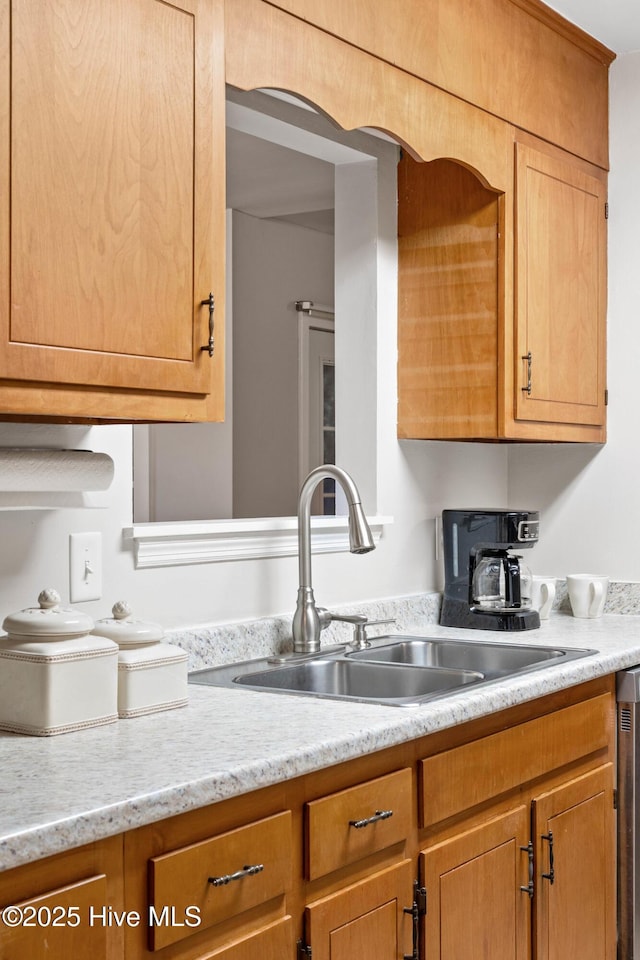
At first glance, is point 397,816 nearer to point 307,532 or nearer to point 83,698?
point 83,698

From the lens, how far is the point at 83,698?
1.63 m

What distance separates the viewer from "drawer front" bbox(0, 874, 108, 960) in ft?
3.90

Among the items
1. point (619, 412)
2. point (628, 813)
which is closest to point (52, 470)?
point (628, 813)

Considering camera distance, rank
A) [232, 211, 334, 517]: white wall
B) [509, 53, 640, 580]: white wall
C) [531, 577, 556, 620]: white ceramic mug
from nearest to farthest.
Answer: [531, 577, 556, 620]: white ceramic mug < [509, 53, 640, 580]: white wall < [232, 211, 334, 517]: white wall

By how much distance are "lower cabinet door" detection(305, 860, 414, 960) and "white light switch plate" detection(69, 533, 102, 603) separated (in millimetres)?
719

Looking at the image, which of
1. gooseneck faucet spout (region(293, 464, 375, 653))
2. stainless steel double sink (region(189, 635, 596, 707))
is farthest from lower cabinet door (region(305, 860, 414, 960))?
gooseneck faucet spout (region(293, 464, 375, 653))

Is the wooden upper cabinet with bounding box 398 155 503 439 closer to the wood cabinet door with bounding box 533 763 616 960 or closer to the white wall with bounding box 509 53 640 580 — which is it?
the white wall with bounding box 509 53 640 580

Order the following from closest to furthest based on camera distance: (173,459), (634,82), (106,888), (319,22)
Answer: (106,888) < (319,22) < (634,82) < (173,459)

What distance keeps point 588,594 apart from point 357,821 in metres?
1.53

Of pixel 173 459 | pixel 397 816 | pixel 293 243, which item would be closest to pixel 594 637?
pixel 397 816

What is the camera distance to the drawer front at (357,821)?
1.62 m

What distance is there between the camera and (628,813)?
2510 mm

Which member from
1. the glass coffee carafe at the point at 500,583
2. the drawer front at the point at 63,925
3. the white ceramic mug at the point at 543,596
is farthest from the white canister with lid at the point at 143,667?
the white ceramic mug at the point at 543,596

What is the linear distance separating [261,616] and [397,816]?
0.76 meters
